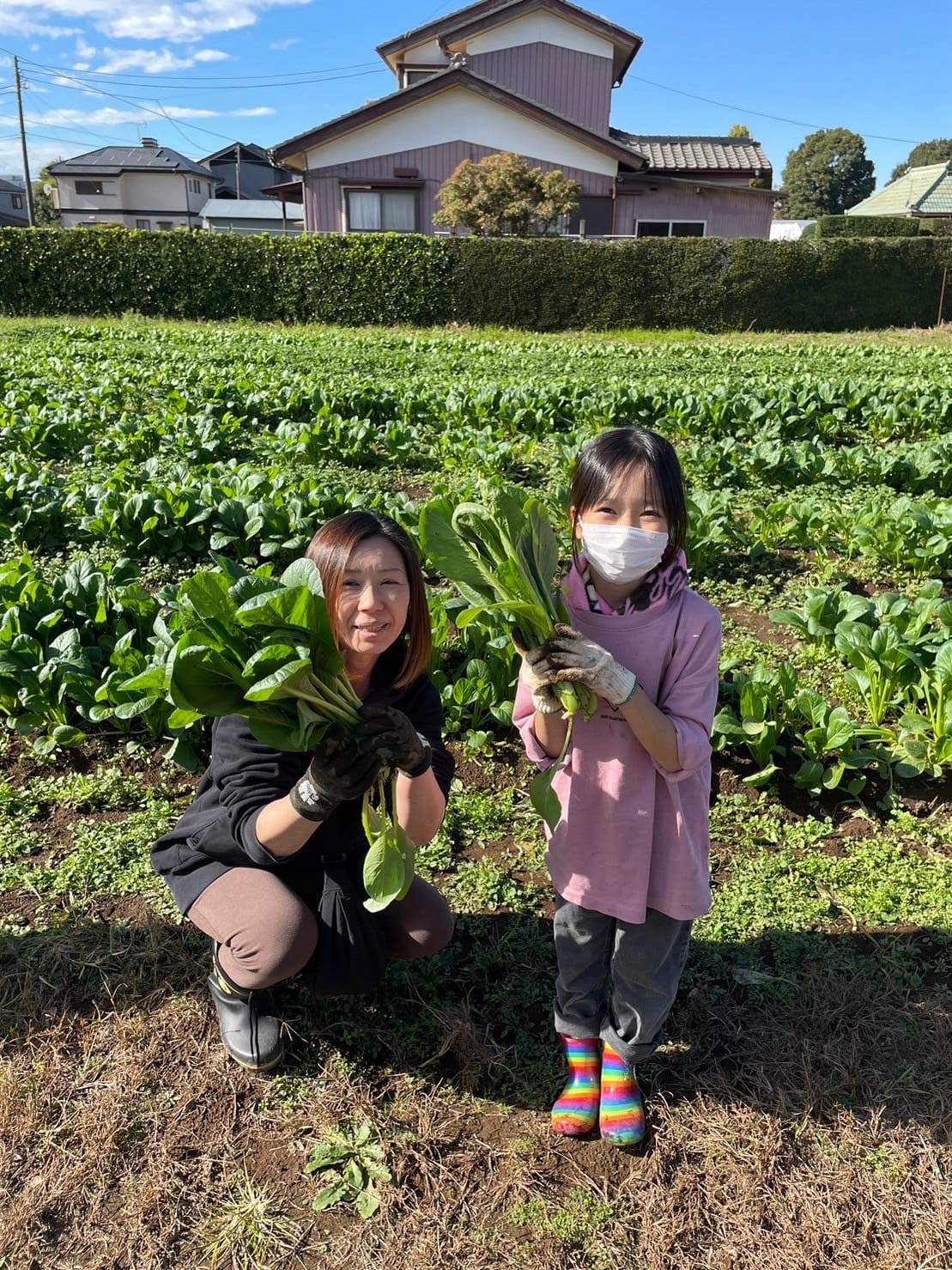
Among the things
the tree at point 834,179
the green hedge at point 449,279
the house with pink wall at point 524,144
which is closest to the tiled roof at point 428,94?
the house with pink wall at point 524,144

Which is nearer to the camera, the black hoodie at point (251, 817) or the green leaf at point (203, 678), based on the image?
the green leaf at point (203, 678)

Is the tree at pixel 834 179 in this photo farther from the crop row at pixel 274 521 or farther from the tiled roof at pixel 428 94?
the crop row at pixel 274 521

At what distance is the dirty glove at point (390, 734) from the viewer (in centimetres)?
204

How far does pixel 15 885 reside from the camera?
3.22 meters

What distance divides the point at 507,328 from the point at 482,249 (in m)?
1.85

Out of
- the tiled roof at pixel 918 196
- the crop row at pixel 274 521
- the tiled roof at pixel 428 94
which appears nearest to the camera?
the crop row at pixel 274 521

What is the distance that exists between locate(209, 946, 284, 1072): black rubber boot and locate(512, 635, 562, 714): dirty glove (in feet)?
3.97

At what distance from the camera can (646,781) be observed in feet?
7.20

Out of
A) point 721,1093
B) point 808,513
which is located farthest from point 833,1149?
point 808,513

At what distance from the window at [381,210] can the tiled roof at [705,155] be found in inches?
305

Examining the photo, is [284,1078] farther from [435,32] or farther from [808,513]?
[435,32]

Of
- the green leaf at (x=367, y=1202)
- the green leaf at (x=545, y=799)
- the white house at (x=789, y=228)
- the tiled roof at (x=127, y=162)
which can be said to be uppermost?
the tiled roof at (x=127, y=162)

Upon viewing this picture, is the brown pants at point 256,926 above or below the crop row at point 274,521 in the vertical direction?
below

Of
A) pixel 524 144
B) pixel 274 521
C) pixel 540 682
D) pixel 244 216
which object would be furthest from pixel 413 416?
pixel 244 216
